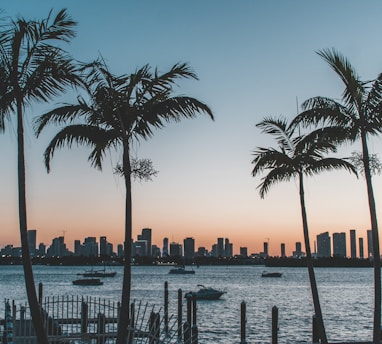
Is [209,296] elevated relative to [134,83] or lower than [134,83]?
lower

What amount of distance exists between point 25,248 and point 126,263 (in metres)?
2.40

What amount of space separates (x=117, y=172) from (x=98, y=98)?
175 centimetres

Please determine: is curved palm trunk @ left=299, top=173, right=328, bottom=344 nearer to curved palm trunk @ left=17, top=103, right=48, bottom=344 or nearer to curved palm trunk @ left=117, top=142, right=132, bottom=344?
curved palm trunk @ left=117, top=142, right=132, bottom=344

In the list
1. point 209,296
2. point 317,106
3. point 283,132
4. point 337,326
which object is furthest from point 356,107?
point 209,296

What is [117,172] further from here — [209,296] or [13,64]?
[209,296]

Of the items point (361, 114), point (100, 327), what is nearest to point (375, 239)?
point (361, 114)

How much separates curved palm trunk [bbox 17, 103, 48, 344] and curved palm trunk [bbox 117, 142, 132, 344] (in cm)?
176

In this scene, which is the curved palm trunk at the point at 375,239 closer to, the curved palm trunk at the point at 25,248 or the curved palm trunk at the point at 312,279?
the curved palm trunk at the point at 312,279

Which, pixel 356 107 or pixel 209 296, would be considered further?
pixel 209 296

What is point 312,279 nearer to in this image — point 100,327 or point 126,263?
point 100,327

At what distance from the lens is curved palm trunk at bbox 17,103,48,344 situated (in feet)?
36.6

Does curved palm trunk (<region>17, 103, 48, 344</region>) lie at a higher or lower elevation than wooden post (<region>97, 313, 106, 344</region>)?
higher

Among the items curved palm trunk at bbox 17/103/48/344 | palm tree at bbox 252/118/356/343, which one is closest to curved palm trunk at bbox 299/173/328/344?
palm tree at bbox 252/118/356/343

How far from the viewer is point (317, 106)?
15.5 m
